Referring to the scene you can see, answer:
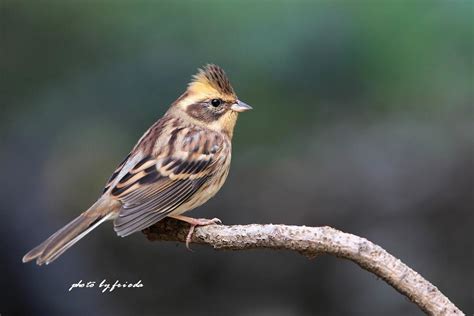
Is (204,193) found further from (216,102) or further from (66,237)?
(66,237)

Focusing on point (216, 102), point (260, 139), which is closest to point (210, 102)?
point (216, 102)

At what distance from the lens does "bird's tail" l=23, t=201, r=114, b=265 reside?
3.74m

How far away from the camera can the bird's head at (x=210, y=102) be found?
16.0 ft

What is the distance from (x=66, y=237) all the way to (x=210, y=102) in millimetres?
1410

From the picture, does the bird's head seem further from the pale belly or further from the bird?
the pale belly

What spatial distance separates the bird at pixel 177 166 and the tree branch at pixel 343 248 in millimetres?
535

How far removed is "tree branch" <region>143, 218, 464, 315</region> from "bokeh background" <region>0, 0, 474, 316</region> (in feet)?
11.1

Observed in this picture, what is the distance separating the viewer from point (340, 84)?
844cm

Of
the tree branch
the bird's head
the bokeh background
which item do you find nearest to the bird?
the bird's head

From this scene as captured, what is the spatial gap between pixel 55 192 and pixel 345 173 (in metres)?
2.74

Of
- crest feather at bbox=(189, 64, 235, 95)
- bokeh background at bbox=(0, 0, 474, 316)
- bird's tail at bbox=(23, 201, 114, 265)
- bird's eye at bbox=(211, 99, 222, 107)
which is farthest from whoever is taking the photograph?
bokeh background at bbox=(0, 0, 474, 316)

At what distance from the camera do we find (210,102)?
498cm

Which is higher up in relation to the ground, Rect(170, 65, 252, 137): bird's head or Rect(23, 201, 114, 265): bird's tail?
Rect(170, 65, 252, 137): bird's head

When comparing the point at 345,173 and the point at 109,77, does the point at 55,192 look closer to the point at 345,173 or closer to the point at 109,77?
the point at 109,77
